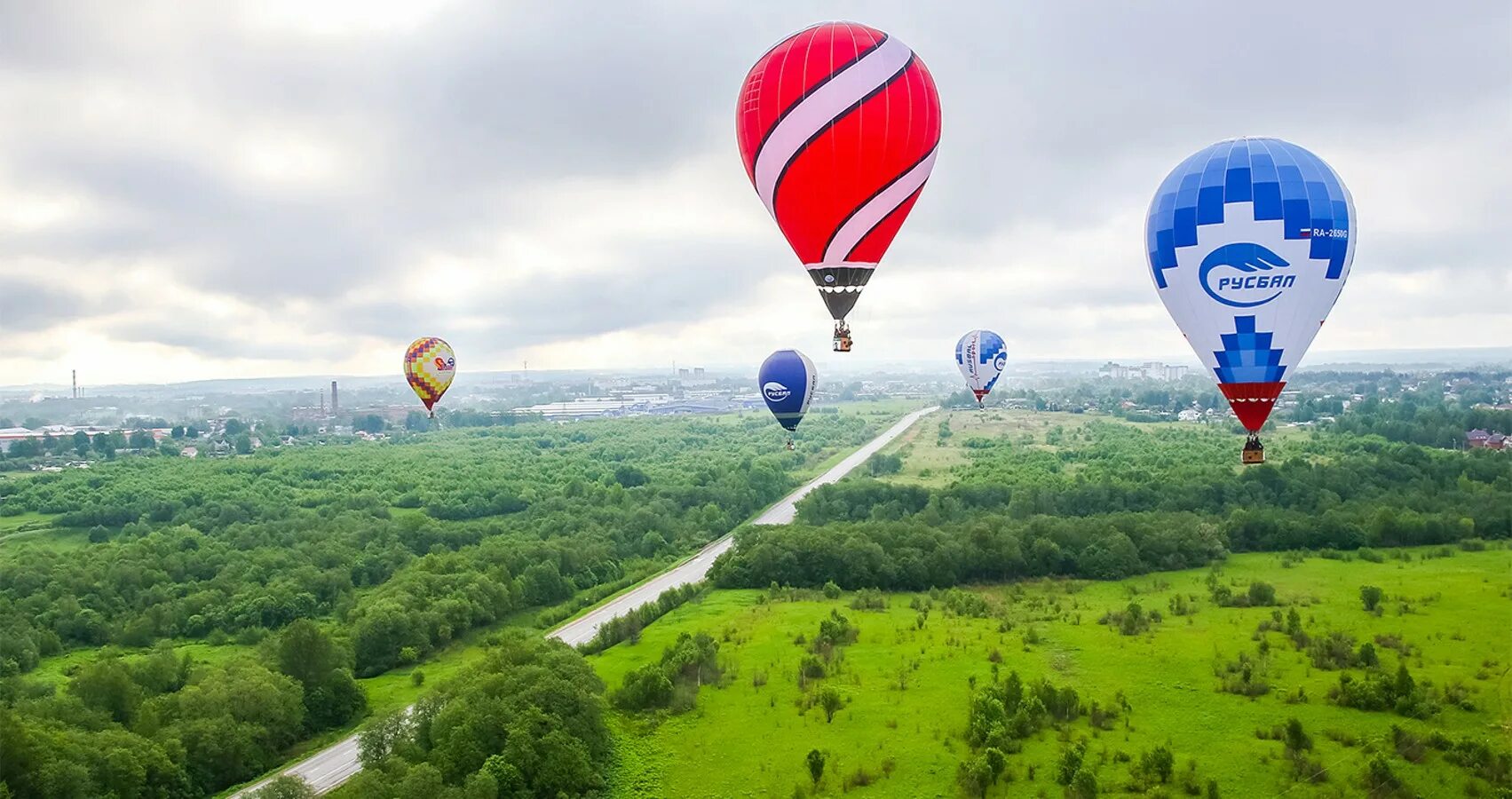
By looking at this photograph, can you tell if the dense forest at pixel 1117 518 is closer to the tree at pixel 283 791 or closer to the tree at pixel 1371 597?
the tree at pixel 1371 597

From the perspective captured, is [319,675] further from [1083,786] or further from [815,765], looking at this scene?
[1083,786]

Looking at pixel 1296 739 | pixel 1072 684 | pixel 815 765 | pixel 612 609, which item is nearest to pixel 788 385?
pixel 612 609

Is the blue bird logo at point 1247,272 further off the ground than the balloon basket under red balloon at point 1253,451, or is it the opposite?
the blue bird logo at point 1247,272

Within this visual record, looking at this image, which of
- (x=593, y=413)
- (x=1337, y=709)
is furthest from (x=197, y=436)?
(x=1337, y=709)

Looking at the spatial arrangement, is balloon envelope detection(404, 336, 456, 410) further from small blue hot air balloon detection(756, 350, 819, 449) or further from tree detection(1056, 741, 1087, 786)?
tree detection(1056, 741, 1087, 786)

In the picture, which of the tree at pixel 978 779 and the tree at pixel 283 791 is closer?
the tree at pixel 283 791

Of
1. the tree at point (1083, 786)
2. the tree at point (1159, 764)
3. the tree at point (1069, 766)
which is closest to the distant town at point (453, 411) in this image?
the tree at point (1159, 764)
